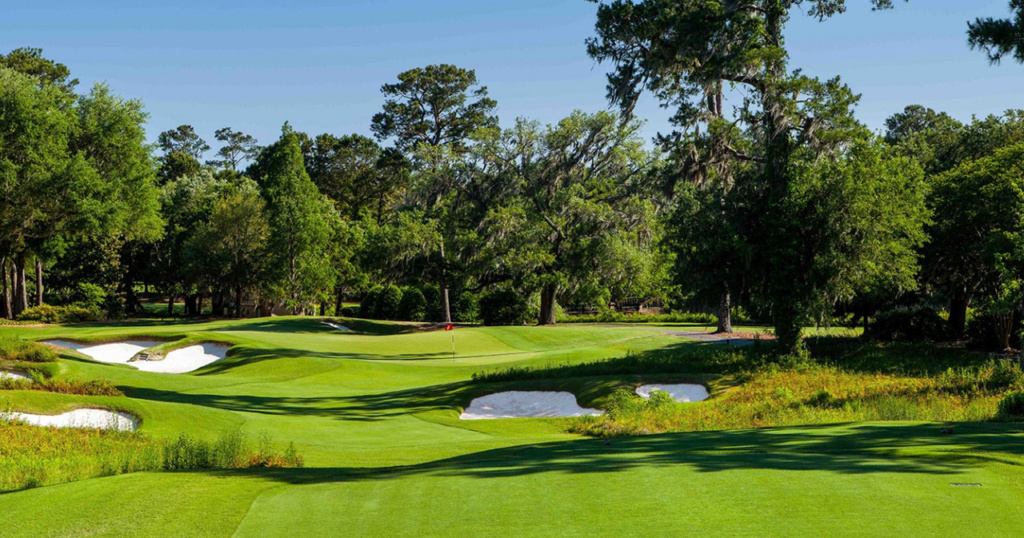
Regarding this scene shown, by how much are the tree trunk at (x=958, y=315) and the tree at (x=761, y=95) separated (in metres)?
12.4

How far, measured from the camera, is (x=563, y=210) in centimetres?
4819

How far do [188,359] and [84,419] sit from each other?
19.4m

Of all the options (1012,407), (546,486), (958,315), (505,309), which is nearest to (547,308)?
(505,309)

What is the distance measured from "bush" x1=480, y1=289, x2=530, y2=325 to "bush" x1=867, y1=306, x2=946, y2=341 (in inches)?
905

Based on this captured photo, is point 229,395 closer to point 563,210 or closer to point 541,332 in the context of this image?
point 541,332

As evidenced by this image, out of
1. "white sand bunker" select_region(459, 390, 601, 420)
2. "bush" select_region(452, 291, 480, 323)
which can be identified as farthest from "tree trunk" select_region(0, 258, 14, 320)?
"white sand bunker" select_region(459, 390, 601, 420)

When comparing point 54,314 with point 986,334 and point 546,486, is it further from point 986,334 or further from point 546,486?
point 986,334

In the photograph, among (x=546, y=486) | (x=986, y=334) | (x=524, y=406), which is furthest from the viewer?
(x=986, y=334)

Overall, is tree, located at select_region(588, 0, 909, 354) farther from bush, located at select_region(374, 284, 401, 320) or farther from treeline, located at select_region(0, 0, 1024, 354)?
bush, located at select_region(374, 284, 401, 320)

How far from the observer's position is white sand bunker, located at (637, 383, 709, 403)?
22.9 m

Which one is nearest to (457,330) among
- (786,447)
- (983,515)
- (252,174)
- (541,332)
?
(541,332)

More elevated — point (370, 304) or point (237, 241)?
point (237, 241)

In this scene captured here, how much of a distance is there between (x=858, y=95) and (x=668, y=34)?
7001 millimetres

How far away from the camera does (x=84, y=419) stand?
1733 centimetres
